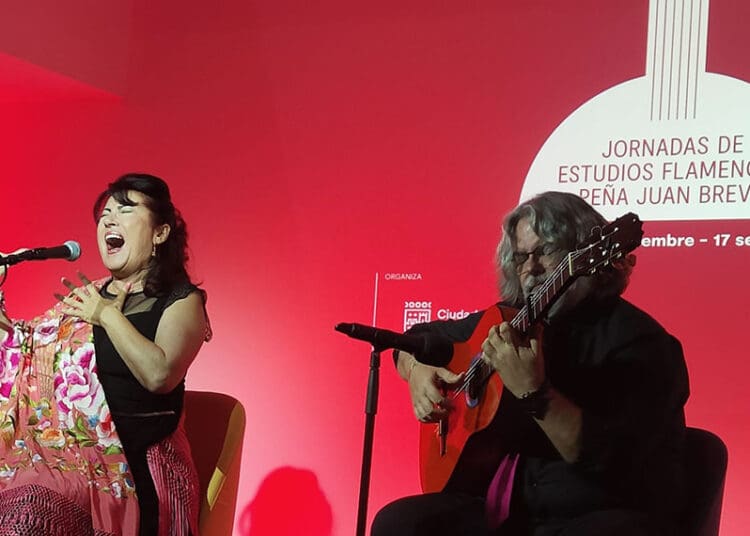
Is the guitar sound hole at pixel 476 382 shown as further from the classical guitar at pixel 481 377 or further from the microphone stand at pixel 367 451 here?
the microphone stand at pixel 367 451

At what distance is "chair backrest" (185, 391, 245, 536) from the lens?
254 cm

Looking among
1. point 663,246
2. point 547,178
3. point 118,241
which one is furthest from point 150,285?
point 663,246

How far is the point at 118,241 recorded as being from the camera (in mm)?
2607

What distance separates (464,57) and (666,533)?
6.15ft

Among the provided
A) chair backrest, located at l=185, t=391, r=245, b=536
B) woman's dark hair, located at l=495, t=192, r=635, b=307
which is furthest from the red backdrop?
woman's dark hair, located at l=495, t=192, r=635, b=307

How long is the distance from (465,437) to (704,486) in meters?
0.47

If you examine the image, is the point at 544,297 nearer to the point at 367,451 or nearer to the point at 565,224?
the point at 565,224

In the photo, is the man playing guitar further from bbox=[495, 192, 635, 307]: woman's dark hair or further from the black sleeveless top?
the black sleeveless top

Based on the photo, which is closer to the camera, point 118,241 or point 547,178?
point 118,241

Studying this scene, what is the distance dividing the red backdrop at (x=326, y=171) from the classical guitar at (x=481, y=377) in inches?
38.2

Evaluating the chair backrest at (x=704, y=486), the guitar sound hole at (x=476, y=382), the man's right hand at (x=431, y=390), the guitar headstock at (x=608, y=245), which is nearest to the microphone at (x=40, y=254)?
the man's right hand at (x=431, y=390)

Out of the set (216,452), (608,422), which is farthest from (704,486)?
(216,452)

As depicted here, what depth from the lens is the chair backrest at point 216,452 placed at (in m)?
2.54

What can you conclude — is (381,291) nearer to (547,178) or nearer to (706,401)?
(547,178)
